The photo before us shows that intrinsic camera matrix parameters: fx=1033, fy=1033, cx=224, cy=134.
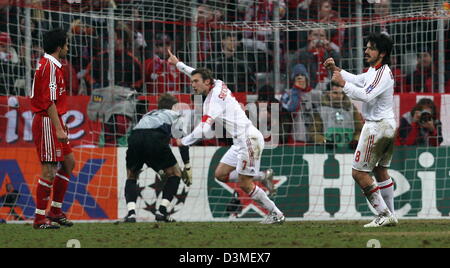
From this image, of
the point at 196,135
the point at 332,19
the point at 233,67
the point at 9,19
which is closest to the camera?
the point at 196,135

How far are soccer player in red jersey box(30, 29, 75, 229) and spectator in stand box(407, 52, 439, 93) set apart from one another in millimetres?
7091

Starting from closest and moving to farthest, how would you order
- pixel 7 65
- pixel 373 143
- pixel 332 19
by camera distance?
pixel 373 143
pixel 7 65
pixel 332 19

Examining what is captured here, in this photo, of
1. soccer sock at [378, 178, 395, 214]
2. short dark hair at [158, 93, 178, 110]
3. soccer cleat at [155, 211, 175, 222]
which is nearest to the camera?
soccer sock at [378, 178, 395, 214]

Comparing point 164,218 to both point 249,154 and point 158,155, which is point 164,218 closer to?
point 158,155

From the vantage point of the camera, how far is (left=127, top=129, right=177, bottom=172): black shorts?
595 inches

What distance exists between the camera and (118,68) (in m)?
17.0

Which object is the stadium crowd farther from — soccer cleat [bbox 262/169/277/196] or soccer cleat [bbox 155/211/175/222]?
soccer cleat [bbox 155/211/175/222]

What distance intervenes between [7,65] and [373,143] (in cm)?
699

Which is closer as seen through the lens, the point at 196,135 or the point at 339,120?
the point at 196,135

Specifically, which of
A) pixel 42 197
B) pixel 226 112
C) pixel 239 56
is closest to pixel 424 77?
pixel 239 56

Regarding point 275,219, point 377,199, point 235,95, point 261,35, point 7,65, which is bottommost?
point 275,219

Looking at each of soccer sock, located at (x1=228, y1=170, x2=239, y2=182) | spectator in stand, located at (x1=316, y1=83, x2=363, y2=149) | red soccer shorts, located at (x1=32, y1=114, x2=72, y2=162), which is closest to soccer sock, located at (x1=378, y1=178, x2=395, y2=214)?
soccer sock, located at (x1=228, y1=170, x2=239, y2=182)

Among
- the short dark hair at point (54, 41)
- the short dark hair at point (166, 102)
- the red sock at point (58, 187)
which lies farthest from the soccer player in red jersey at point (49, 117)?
the short dark hair at point (166, 102)

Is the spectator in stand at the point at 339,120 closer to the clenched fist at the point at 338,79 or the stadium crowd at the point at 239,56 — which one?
the stadium crowd at the point at 239,56
